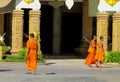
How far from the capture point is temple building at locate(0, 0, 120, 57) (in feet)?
103

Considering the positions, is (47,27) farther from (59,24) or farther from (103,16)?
(103,16)

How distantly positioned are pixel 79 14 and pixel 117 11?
25.8 ft

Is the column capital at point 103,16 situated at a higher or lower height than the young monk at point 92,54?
higher

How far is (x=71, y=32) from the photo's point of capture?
137ft

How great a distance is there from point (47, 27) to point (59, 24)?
2.32 meters

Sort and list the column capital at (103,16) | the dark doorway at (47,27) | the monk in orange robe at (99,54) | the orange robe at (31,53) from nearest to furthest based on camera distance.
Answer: the orange robe at (31,53), the monk in orange robe at (99,54), the column capital at (103,16), the dark doorway at (47,27)

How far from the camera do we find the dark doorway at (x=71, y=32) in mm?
41062

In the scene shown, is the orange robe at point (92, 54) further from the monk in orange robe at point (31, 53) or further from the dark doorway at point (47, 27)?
the dark doorway at point (47, 27)

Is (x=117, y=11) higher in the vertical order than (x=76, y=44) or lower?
higher

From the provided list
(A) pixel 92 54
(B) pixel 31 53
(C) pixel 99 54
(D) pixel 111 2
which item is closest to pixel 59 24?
(D) pixel 111 2

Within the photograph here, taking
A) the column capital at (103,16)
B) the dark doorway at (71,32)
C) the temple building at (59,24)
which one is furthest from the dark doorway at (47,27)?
the column capital at (103,16)

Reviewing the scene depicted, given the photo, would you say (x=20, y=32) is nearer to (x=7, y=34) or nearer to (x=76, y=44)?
(x=7, y=34)

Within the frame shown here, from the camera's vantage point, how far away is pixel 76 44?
41.1 metres

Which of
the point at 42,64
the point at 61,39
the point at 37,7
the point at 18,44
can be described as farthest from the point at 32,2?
the point at 61,39
